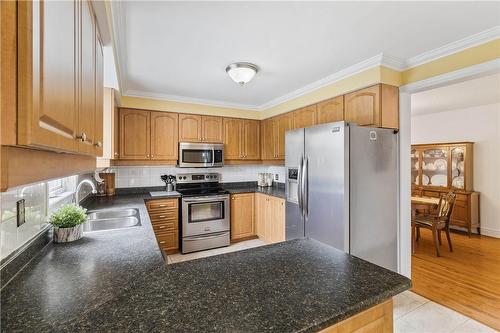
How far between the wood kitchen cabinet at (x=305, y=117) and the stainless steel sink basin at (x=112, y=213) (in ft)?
7.87

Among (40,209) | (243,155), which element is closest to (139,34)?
(40,209)

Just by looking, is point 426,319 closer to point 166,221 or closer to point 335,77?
point 335,77

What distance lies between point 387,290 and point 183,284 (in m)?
0.78

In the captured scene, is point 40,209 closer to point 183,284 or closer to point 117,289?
point 117,289

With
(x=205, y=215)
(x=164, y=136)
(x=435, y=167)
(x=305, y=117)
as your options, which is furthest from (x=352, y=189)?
(x=435, y=167)

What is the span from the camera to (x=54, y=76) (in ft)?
1.88

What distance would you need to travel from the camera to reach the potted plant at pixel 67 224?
150cm

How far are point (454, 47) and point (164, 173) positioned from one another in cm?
392

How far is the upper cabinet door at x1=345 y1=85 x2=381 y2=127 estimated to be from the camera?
2389mm

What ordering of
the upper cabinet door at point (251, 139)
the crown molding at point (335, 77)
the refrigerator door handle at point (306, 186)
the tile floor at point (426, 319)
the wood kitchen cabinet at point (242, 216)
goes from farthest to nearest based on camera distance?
the upper cabinet door at point (251, 139)
the wood kitchen cabinet at point (242, 216)
the refrigerator door handle at point (306, 186)
the crown molding at point (335, 77)
the tile floor at point (426, 319)

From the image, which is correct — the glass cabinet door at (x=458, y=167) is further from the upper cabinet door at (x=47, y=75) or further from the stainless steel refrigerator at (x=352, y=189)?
the upper cabinet door at (x=47, y=75)

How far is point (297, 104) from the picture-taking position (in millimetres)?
3490

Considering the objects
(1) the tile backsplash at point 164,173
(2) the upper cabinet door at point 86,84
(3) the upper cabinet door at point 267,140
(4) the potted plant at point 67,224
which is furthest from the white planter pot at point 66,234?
(3) the upper cabinet door at point 267,140

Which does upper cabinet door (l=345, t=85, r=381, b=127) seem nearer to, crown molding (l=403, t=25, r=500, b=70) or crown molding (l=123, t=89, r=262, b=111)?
crown molding (l=403, t=25, r=500, b=70)
